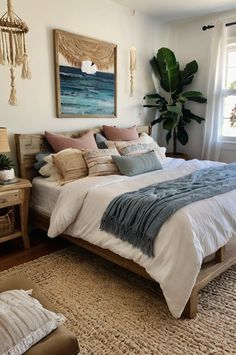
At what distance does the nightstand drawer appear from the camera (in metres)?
2.50

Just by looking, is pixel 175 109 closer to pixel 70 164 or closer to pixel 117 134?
pixel 117 134

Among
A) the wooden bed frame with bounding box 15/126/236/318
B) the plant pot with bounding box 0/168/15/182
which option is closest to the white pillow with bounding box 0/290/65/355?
the wooden bed frame with bounding box 15/126/236/318

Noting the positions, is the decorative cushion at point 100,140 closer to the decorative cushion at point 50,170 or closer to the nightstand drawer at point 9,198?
the decorative cushion at point 50,170

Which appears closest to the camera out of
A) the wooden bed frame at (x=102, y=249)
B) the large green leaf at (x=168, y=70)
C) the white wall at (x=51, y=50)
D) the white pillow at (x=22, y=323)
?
the white pillow at (x=22, y=323)

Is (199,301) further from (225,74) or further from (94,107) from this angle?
(225,74)

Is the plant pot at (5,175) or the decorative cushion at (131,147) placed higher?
the decorative cushion at (131,147)

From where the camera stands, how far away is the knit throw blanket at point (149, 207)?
6.00 ft

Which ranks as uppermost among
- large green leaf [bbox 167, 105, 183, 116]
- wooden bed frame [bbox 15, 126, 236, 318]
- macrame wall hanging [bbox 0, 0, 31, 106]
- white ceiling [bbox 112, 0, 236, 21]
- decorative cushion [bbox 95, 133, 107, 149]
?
white ceiling [bbox 112, 0, 236, 21]

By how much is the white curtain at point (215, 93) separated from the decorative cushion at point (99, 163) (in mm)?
2024

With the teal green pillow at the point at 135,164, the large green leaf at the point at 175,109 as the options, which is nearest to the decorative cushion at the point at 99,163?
the teal green pillow at the point at 135,164

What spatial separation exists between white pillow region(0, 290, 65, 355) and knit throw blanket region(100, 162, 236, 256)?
800mm

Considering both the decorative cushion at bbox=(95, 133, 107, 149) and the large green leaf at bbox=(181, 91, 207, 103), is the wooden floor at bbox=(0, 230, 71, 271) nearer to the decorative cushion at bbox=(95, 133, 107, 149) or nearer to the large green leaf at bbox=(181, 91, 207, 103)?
the decorative cushion at bbox=(95, 133, 107, 149)

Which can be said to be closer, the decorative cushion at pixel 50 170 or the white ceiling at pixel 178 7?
Result: the decorative cushion at pixel 50 170

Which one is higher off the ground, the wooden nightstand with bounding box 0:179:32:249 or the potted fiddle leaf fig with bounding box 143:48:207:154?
the potted fiddle leaf fig with bounding box 143:48:207:154
